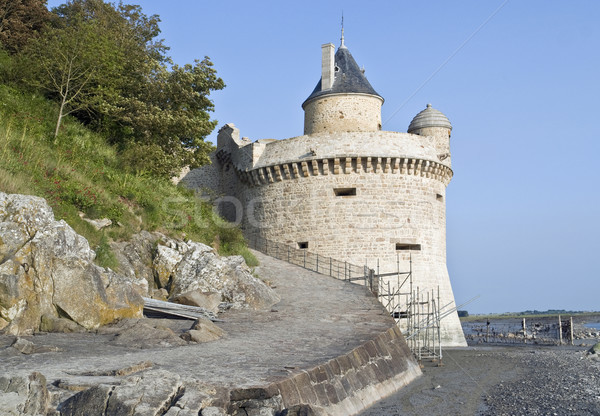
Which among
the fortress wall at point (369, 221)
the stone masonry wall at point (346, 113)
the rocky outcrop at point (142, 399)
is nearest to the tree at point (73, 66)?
the fortress wall at point (369, 221)

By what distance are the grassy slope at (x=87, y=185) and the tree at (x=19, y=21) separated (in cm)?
377

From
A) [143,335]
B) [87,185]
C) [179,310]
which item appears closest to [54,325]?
[143,335]

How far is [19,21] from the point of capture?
20125mm

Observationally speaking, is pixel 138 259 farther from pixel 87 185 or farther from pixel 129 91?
pixel 129 91

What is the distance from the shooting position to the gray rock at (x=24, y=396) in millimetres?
4688

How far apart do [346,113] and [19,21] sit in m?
12.3

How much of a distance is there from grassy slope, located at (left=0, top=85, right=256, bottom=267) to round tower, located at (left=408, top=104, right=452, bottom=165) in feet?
29.8

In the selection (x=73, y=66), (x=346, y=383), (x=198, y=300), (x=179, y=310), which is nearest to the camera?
(x=346, y=383)

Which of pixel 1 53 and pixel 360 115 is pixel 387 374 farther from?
pixel 1 53

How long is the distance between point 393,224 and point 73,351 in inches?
563

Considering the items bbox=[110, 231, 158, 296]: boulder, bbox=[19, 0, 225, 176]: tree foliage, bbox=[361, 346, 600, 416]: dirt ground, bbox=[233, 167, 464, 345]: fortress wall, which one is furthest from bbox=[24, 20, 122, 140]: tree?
bbox=[361, 346, 600, 416]: dirt ground

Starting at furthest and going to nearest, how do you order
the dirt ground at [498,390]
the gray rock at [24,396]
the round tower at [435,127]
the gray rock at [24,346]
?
the round tower at [435,127], the dirt ground at [498,390], the gray rock at [24,346], the gray rock at [24,396]

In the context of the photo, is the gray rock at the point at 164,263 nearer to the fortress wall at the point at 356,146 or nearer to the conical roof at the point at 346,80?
the fortress wall at the point at 356,146

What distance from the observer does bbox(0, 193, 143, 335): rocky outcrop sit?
8.12m
